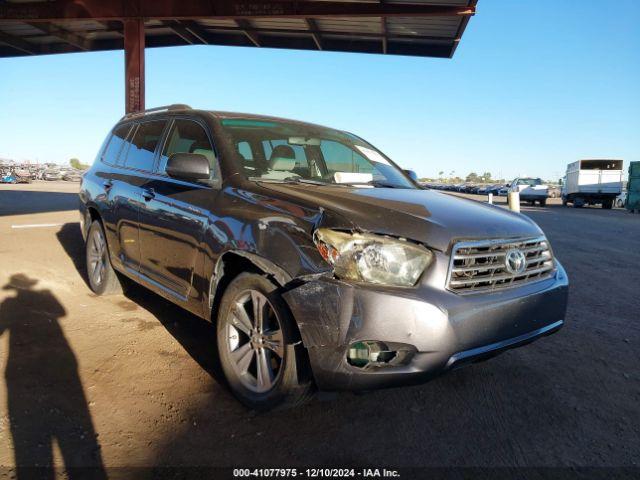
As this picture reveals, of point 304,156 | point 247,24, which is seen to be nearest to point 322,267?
point 304,156

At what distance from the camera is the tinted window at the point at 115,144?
15.9 feet

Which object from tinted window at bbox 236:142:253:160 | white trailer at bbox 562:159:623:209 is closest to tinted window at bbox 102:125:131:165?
tinted window at bbox 236:142:253:160

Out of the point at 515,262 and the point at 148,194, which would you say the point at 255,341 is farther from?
the point at 148,194

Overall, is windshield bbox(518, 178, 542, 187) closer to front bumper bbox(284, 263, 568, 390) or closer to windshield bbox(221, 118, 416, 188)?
windshield bbox(221, 118, 416, 188)

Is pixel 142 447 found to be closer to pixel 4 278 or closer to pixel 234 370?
pixel 234 370

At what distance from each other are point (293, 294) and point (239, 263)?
1.91 feet

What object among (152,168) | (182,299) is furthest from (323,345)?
(152,168)

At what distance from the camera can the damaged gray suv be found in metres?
2.21

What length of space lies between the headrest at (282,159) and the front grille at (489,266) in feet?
4.95

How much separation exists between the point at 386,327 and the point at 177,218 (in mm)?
1801

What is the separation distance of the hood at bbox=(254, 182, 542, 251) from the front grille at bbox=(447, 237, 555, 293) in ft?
0.17

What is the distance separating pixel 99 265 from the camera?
4.92m

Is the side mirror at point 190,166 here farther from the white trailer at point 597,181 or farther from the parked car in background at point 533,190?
the parked car in background at point 533,190

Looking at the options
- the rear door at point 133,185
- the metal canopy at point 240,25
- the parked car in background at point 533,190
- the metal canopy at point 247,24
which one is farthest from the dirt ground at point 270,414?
the parked car in background at point 533,190
